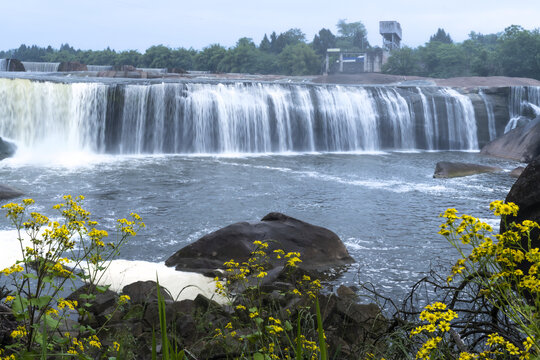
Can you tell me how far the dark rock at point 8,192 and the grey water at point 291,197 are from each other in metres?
0.24

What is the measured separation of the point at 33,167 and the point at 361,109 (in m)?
14.3

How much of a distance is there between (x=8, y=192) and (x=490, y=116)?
22413 millimetres

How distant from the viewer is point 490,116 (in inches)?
1115

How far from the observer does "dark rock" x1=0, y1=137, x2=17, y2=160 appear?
20186 mm

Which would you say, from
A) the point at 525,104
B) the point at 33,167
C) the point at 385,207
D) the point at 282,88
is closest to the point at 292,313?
the point at 385,207

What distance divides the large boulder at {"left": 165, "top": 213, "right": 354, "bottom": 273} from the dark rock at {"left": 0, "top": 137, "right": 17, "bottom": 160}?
1410 cm

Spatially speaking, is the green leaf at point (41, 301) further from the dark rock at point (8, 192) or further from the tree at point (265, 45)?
the tree at point (265, 45)

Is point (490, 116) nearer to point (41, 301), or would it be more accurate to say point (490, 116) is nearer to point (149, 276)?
point (149, 276)

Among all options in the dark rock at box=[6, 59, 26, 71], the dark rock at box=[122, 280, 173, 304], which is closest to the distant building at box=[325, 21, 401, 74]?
the dark rock at box=[6, 59, 26, 71]

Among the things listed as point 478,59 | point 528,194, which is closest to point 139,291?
point 528,194

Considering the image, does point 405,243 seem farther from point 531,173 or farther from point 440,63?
point 440,63

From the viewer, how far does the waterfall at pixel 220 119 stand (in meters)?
22.5

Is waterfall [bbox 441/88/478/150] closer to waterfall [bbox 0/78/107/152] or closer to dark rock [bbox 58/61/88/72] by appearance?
waterfall [bbox 0/78/107/152]

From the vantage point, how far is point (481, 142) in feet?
89.4
